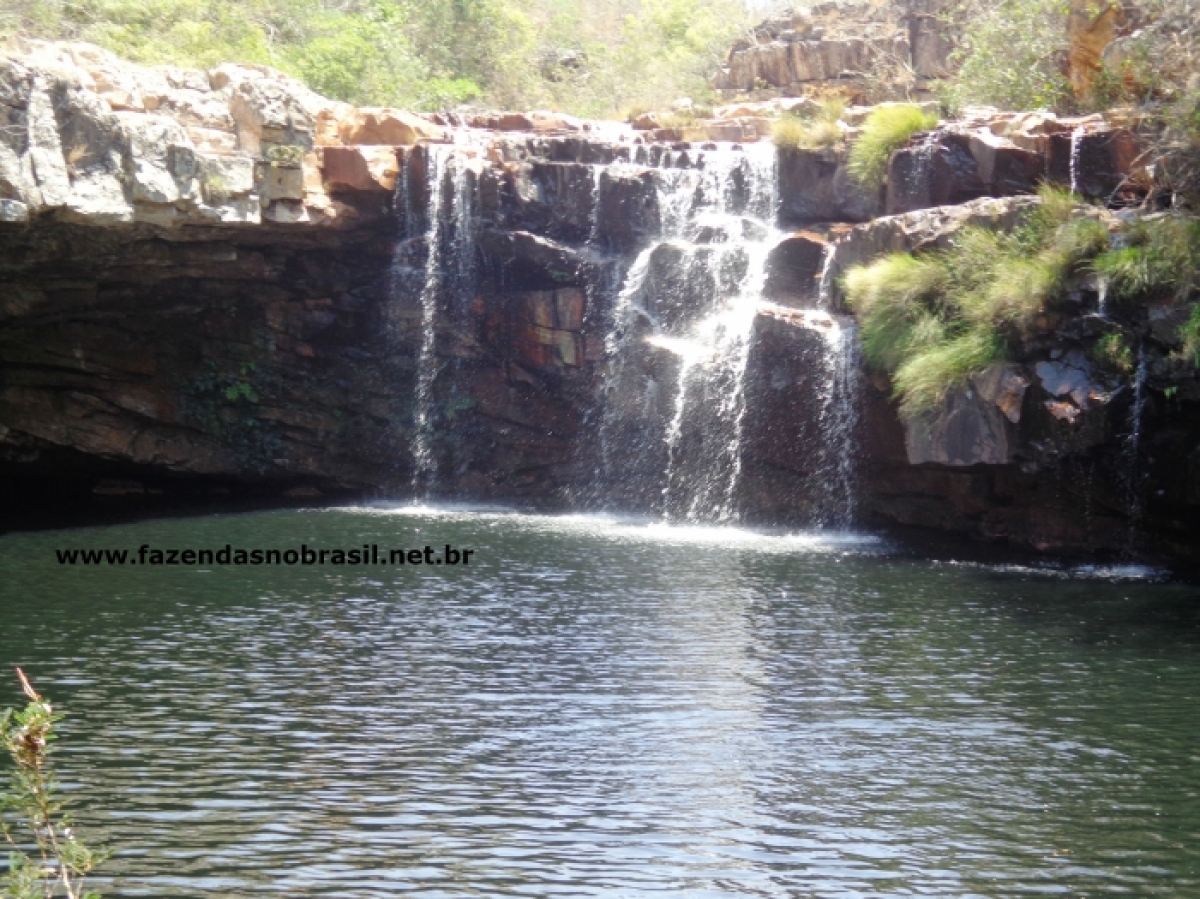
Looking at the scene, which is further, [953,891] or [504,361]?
[504,361]

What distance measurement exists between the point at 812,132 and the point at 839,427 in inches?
235

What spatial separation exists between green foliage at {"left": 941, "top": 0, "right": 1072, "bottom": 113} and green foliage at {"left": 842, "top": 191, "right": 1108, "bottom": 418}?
6013 millimetres

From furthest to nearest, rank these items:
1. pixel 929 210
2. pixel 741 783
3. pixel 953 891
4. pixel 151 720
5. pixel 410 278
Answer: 1. pixel 410 278
2. pixel 929 210
3. pixel 151 720
4. pixel 741 783
5. pixel 953 891

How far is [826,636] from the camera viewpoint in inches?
566

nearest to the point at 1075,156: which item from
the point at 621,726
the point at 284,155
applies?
the point at 284,155

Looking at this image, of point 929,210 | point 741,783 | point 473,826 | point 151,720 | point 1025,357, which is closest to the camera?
point 473,826

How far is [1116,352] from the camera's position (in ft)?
59.9

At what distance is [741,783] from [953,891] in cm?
223

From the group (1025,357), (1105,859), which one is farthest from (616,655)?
(1025,357)

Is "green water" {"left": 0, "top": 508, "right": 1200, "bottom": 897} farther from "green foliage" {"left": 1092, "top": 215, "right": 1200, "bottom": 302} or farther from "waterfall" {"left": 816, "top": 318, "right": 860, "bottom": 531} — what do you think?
"green foliage" {"left": 1092, "top": 215, "right": 1200, "bottom": 302}

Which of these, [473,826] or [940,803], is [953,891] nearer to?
[940,803]

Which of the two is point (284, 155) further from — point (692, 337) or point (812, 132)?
point (812, 132)

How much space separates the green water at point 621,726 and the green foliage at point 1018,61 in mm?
10846

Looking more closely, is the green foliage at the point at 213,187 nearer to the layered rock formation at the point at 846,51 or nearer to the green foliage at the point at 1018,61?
the green foliage at the point at 1018,61
